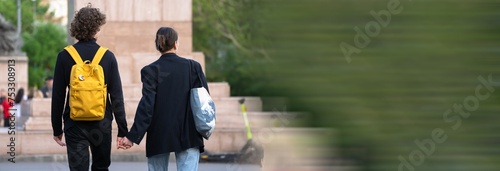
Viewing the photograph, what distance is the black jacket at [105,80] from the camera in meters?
8.82

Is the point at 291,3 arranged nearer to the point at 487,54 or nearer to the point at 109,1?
the point at 487,54

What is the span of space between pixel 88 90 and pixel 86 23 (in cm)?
43

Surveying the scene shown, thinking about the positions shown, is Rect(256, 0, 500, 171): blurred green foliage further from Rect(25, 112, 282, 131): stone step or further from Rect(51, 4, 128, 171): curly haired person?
Rect(25, 112, 282, 131): stone step

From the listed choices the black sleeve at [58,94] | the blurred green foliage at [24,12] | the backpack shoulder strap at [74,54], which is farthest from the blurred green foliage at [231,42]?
the blurred green foliage at [24,12]

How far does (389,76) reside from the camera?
3.42 metres

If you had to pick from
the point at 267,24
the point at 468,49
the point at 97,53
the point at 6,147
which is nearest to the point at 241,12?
the point at 267,24

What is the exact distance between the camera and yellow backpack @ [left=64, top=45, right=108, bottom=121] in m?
8.72

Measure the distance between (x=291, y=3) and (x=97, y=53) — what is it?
5.49 m

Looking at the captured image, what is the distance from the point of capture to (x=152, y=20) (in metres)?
23.4

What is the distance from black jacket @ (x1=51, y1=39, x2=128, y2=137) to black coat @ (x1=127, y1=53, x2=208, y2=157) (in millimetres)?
274

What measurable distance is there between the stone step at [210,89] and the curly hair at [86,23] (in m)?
13.5

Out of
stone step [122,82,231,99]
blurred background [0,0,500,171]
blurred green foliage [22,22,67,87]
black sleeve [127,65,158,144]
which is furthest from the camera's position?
blurred green foliage [22,22,67,87]

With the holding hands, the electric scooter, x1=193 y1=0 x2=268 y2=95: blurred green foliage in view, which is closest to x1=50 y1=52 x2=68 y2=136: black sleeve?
the holding hands

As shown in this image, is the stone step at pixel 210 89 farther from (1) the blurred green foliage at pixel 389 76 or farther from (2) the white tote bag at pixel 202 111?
(1) the blurred green foliage at pixel 389 76
